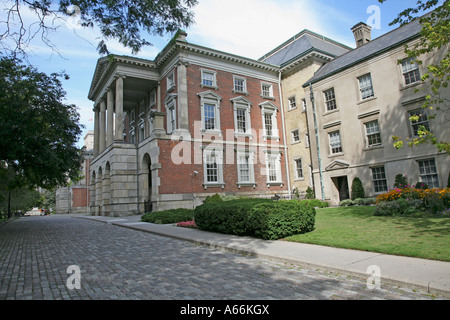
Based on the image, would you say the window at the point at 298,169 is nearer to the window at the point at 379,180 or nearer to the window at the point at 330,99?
the window at the point at 330,99

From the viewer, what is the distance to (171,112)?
90.1ft

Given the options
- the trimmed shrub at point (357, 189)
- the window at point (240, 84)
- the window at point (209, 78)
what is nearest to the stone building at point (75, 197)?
the window at point (209, 78)

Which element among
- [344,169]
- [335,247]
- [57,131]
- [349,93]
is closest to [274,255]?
[335,247]

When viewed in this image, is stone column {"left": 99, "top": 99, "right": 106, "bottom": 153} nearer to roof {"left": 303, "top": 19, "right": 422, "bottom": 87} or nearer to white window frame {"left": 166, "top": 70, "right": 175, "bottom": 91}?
white window frame {"left": 166, "top": 70, "right": 175, "bottom": 91}

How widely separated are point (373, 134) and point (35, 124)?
22.0 m

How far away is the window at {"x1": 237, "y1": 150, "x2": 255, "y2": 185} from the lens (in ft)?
91.5

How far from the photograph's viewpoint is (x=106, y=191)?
29.3 m

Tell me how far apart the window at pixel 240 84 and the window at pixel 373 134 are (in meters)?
12.5

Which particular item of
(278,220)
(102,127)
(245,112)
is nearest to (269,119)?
(245,112)

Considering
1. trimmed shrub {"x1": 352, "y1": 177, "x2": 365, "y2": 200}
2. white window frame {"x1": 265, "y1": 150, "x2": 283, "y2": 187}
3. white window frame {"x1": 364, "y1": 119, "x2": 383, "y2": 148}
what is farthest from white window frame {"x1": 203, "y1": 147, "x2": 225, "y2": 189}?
white window frame {"x1": 364, "y1": 119, "x2": 383, "y2": 148}

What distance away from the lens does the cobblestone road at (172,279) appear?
4.70 metres

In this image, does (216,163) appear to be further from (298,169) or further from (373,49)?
(373,49)

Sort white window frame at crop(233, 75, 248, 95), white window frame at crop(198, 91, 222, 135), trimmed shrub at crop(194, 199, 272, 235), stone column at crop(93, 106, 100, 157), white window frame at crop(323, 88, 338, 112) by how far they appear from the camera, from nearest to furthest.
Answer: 1. trimmed shrub at crop(194, 199, 272, 235)
2. white window frame at crop(323, 88, 338, 112)
3. white window frame at crop(198, 91, 222, 135)
4. white window frame at crop(233, 75, 248, 95)
5. stone column at crop(93, 106, 100, 157)

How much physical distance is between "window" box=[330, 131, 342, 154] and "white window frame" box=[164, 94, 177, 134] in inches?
535
